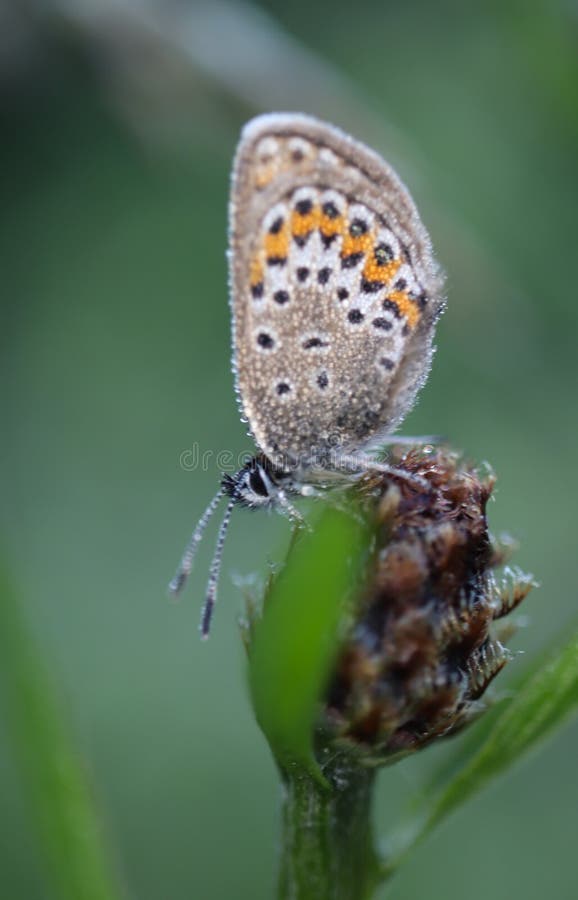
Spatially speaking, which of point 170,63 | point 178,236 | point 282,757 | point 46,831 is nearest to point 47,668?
point 46,831

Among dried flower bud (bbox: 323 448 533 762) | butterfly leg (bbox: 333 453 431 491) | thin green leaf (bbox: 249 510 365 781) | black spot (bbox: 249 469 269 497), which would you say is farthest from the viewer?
black spot (bbox: 249 469 269 497)

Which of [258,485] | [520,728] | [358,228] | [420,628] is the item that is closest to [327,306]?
[358,228]

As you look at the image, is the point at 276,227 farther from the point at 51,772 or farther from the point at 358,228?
Result: the point at 51,772

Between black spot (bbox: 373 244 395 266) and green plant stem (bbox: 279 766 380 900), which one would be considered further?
black spot (bbox: 373 244 395 266)

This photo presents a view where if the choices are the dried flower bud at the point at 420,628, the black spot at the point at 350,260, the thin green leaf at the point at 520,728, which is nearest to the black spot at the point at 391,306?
the black spot at the point at 350,260

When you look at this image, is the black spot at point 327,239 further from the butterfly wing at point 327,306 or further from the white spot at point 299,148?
the white spot at point 299,148

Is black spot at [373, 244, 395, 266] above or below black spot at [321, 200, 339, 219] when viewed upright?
below

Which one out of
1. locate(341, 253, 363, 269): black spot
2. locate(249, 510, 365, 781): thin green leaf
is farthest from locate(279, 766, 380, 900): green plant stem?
locate(341, 253, 363, 269): black spot

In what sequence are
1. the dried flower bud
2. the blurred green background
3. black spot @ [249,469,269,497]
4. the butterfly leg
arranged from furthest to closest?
the blurred green background
black spot @ [249,469,269,497]
the butterfly leg
the dried flower bud

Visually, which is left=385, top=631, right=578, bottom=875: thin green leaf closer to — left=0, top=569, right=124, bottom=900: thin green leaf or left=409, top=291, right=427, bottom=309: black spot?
left=0, top=569, right=124, bottom=900: thin green leaf
